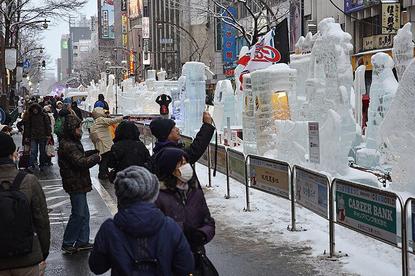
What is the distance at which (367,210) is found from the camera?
7.47m

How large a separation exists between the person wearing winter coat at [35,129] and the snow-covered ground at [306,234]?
220 inches

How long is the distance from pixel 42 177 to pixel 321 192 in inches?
397

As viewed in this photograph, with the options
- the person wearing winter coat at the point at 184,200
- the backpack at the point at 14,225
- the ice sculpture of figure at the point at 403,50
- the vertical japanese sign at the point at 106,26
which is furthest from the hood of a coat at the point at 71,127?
the vertical japanese sign at the point at 106,26

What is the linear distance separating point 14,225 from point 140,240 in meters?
1.29

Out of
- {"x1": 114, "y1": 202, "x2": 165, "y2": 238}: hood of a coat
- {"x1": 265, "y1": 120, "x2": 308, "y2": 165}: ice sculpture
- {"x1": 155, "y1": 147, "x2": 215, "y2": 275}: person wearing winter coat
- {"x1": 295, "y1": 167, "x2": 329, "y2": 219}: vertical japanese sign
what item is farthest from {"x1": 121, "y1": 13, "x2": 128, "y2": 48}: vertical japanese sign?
{"x1": 114, "y1": 202, "x2": 165, "y2": 238}: hood of a coat

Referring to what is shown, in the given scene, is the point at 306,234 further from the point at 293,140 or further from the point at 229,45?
the point at 229,45

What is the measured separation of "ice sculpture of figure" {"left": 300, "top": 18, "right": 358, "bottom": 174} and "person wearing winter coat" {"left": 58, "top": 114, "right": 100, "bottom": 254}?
637cm

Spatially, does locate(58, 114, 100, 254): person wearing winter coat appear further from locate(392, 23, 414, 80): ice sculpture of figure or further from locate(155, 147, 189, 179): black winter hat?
locate(392, 23, 414, 80): ice sculpture of figure

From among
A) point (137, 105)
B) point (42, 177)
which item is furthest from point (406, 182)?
point (137, 105)

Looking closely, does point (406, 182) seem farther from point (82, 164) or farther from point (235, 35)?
point (235, 35)

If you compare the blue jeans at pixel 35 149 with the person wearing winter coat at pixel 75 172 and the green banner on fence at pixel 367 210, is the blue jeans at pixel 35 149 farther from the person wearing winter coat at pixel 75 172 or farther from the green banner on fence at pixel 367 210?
the green banner on fence at pixel 367 210

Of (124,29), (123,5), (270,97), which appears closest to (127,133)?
(270,97)

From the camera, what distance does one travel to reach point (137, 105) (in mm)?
42844

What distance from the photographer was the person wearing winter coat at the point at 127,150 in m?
8.88
